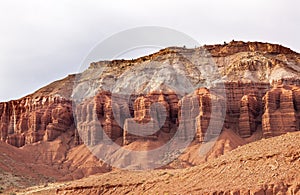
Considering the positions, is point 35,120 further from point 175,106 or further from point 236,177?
point 236,177

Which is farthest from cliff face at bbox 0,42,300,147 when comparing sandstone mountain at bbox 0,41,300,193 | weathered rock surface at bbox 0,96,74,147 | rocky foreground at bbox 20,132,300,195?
rocky foreground at bbox 20,132,300,195

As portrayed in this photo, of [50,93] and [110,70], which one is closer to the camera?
[50,93]

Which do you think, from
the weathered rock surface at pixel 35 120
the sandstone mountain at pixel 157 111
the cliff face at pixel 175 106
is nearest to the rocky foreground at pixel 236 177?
the sandstone mountain at pixel 157 111

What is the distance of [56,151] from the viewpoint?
98.8 metres

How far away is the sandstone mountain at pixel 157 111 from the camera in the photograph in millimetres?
88875

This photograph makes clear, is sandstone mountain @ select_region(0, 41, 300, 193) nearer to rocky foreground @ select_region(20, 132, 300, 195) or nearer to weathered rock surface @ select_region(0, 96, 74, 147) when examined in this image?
weathered rock surface @ select_region(0, 96, 74, 147)

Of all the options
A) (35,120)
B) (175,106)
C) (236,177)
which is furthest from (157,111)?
(236,177)

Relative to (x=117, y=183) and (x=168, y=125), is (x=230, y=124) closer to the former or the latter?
(x=168, y=125)

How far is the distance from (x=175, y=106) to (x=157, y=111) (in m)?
4.44

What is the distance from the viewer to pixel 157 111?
320ft

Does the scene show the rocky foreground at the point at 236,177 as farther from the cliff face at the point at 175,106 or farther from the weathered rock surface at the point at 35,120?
the weathered rock surface at the point at 35,120

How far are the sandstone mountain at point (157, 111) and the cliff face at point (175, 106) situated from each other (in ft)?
0.57

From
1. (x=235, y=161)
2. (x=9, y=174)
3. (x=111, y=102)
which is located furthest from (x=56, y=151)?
(x=235, y=161)

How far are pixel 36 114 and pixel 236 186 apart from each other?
7379cm
